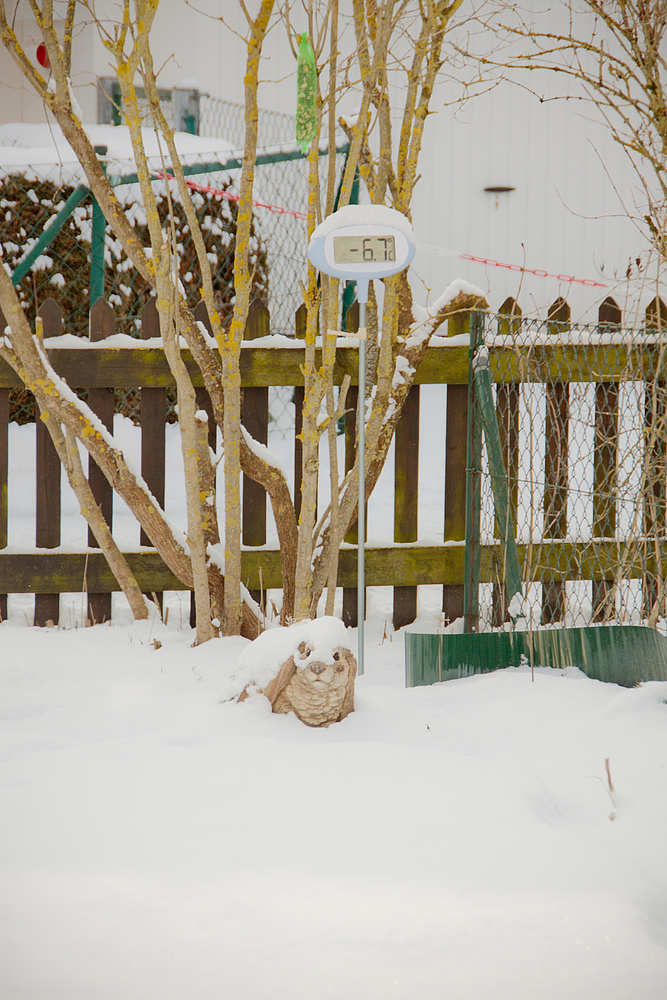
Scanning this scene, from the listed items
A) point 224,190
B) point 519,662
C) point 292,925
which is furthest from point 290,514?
point 224,190

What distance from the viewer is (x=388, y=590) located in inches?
138

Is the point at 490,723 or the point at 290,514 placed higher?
the point at 290,514

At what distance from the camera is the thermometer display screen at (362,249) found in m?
1.98

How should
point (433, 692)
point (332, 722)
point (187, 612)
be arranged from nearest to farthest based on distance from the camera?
point (332, 722) → point (433, 692) → point (187, 612)

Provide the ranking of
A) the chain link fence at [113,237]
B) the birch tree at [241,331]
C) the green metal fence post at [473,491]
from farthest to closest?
the chain link fence at [113,237] < the green metal fence post at [473,491] < the birch tree at [241,331]

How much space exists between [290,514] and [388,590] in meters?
1.09

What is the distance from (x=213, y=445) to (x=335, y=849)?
1887mm

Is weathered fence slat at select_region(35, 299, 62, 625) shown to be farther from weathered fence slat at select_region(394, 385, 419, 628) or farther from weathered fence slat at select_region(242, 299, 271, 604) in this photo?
weathered fence slat at select_region(394, 385, 419, 628)

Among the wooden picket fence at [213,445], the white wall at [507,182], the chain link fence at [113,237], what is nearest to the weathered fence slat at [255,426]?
the wooden picket fence at [213,445]

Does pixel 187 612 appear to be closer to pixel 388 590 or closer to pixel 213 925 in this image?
pixel 388 590

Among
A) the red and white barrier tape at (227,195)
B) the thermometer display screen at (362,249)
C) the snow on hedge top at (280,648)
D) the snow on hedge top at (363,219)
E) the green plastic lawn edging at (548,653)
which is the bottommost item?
the green plastic lawn edging at (548,653)

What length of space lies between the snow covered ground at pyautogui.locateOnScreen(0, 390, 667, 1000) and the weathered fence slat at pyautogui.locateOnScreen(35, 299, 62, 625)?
0.96 m

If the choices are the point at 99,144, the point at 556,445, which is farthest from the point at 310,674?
the point at 99,144

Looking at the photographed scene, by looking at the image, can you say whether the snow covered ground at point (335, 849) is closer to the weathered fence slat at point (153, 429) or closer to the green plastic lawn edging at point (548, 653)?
the green plastic lawn edging at point (548, 653)
